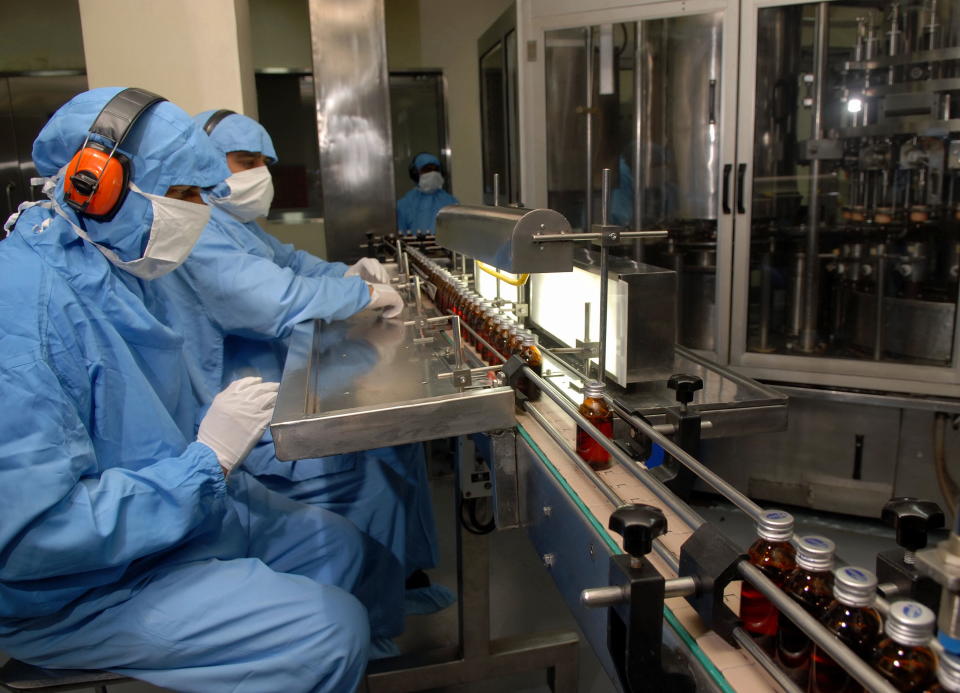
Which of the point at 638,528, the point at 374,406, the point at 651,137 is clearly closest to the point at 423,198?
the point at 651,137

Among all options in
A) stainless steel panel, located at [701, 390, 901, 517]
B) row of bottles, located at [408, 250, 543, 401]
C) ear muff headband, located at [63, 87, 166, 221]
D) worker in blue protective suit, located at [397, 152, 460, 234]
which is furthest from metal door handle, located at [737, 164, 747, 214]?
worker in blue protective suit, located at [397, 152, 460, 234]

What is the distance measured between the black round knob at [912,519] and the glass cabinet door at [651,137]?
209 cm

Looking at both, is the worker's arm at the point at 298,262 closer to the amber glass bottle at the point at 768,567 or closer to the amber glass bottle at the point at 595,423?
the amber glass bottle at the point at 595,423

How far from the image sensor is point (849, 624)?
0.67 meters

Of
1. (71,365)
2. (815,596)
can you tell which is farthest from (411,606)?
(815,596)

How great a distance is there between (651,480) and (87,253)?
42.7 inches

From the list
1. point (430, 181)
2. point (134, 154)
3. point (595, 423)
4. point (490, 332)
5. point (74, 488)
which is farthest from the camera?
point (430, 181)

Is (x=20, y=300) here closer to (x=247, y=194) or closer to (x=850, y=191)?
(x=247, y=194)

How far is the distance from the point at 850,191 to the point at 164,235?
8.13 ft

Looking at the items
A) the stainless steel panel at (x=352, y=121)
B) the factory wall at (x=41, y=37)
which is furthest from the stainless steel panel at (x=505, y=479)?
the factory wall at (x=41, y=37)

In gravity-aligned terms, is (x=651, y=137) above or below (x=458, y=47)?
below

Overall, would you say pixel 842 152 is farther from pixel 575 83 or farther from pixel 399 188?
pixel 399 188

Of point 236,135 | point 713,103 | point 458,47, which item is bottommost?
point 236,135

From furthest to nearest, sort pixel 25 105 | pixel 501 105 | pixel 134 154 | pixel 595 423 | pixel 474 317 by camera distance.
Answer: pixel 25 105 → pixel 501 105 → pixel 474 317 → pixel 134 154 → pixel 595 423
